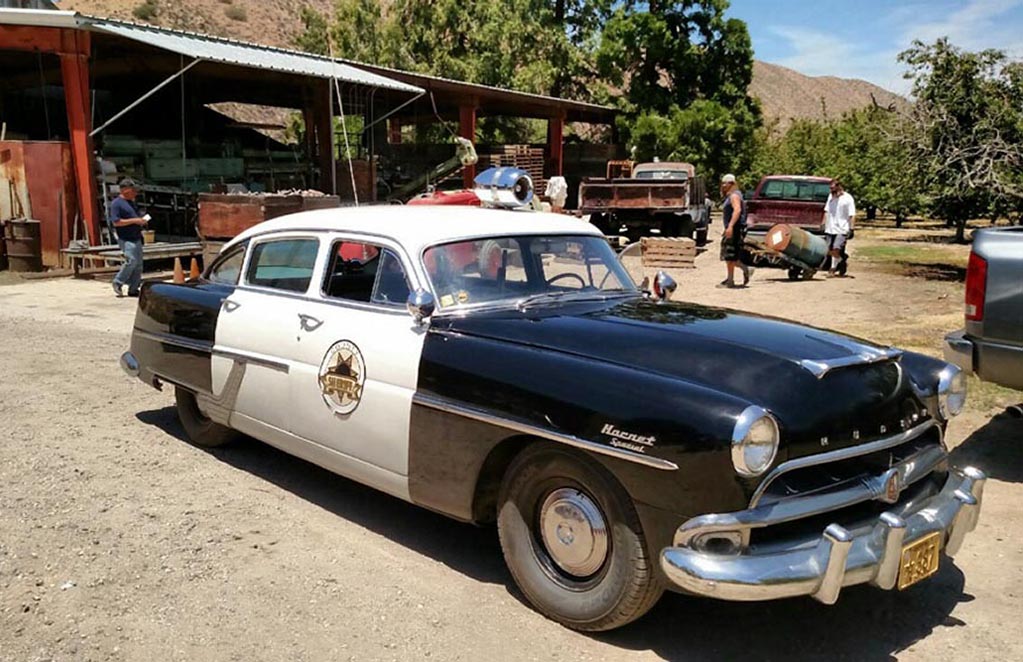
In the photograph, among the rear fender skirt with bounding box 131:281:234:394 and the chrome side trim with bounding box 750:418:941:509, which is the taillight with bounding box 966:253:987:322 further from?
the rear fender skirt with bounding box 131:281:234:394

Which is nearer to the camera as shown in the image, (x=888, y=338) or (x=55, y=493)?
(x=55, y=493)

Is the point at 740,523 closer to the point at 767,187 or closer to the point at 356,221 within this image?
the point at 356,221

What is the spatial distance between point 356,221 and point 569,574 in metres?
2.34

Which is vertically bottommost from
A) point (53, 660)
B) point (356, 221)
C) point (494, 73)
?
point (53, 660)

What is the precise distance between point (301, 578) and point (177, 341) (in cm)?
227

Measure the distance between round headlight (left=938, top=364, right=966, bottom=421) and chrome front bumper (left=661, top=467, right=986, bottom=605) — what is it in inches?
36.4

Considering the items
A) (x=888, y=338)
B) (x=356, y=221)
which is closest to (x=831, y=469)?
(x=356, y=221)

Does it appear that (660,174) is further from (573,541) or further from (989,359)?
(573,541)

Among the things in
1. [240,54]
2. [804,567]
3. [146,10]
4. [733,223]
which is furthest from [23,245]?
[146,10]

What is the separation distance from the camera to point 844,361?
3.48 meters

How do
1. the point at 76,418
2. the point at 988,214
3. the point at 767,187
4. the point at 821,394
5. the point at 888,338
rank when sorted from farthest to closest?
the point at 767,187, the point at 988,214, the point at 888,338, the point at 76,418, the point at 821,394

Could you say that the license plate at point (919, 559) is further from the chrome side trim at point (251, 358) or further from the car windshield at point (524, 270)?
the chrome side trim at point (251, 358)

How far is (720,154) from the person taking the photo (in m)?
36.8

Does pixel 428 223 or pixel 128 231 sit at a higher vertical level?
pixel 428 223
